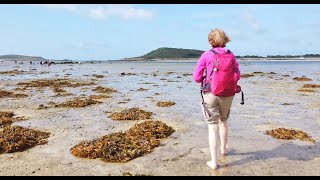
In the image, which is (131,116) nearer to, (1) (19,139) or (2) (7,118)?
(1) (19,139)

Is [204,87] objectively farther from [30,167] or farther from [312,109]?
[312,109]

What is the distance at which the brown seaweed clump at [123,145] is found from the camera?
24.6 ft

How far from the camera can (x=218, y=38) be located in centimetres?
646

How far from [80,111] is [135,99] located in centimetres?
483

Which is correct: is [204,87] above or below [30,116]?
above

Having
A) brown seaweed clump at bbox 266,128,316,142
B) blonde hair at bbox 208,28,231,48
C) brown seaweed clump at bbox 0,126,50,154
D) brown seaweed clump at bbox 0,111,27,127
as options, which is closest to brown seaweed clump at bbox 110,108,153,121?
brown seaweed clump at bbox 0,126,50,154

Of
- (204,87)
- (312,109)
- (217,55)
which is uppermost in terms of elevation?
(217,55)

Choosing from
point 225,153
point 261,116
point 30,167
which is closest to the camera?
point 30,167

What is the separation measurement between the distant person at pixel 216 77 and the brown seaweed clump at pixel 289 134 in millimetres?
Result: 3223

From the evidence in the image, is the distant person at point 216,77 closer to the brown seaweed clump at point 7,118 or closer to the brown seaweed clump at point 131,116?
the brown seaweed clump at point 131,116

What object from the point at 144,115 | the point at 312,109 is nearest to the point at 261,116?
the point at 312,109

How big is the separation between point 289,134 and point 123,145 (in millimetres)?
4717

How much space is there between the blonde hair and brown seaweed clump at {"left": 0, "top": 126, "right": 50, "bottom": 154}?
5.36 meters

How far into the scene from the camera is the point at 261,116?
12.6 m
